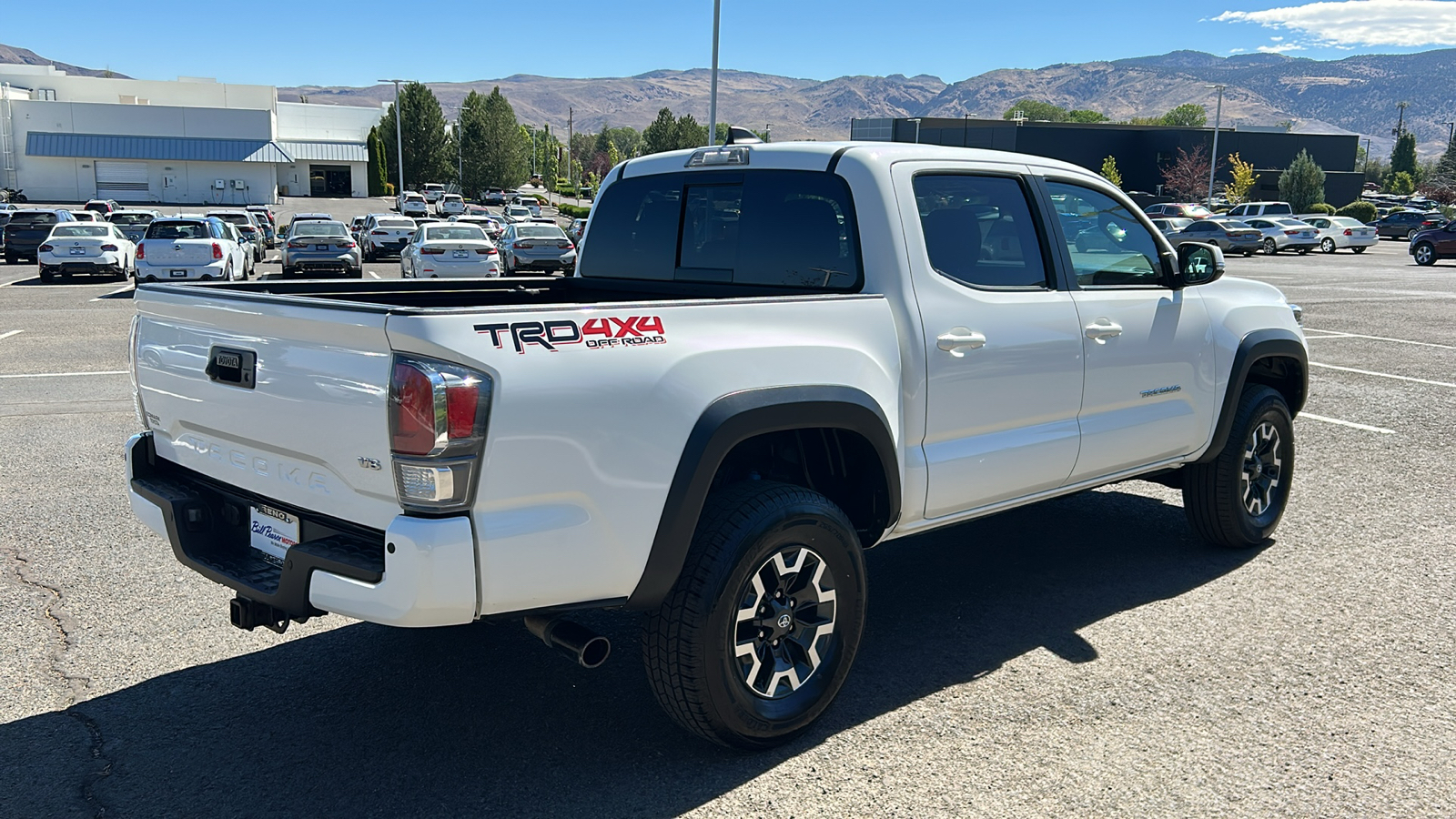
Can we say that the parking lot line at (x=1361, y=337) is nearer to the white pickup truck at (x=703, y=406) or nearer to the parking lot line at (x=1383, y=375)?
the parking lot line at (x=1383, y=375)

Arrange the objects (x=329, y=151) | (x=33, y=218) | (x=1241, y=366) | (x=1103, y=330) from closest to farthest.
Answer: (x=1103, y=330) → (x=1241, y=366) → (x=33, y=218) → (x=329, y=151)

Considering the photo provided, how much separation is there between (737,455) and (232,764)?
6.18 ft

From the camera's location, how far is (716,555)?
11.0 ft

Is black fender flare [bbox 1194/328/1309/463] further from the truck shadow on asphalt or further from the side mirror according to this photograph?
the truck shadow on asphalt

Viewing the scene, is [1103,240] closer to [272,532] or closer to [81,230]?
[272,532]

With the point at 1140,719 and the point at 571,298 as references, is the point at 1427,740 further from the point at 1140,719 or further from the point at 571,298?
the point at 571,298

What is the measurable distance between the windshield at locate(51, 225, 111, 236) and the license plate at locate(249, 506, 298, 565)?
85.8 ft

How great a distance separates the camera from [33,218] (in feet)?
108

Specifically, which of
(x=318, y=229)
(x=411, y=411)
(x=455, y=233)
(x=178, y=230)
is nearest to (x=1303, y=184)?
(x=455, y=233)

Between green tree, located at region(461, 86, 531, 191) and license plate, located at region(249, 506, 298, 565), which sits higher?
green tree, located at region(461, 86, 531, 191)

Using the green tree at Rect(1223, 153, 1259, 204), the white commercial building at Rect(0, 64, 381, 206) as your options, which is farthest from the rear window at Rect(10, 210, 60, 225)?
the green tree at Rect(1223, 153, 1259, 204)

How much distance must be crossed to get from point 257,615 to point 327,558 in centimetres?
61

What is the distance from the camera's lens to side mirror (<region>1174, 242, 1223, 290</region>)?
17.0 feet

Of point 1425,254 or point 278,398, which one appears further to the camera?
point 1425,254
